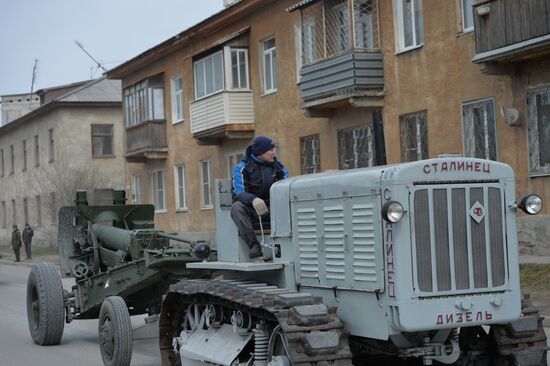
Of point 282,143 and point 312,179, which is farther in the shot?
point 282,143

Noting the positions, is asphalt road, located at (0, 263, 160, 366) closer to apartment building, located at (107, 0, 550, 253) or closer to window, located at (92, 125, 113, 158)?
apartment building, located at (107, 0, 550, 253)

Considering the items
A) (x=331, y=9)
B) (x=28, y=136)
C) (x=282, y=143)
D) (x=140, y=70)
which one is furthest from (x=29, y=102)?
(x=331, y=9)

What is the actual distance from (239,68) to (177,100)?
5.75 m

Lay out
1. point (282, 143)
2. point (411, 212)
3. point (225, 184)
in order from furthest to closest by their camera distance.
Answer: point (282, 143) < point (225, 184) < point (411, 212)

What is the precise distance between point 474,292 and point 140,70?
Result: 106ft

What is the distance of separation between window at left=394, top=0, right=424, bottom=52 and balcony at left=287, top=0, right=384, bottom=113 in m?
0.65

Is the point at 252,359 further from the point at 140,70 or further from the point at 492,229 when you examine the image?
the point at 140,70

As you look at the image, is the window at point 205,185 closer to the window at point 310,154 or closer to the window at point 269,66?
the window at point 269,66

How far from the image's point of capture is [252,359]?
779 cm

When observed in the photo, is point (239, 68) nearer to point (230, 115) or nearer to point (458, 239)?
point (230, 115)

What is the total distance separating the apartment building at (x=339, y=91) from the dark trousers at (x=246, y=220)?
1.37m

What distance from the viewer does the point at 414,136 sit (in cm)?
2244

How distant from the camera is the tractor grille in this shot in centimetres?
691

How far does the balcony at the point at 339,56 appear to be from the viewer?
898 inches
